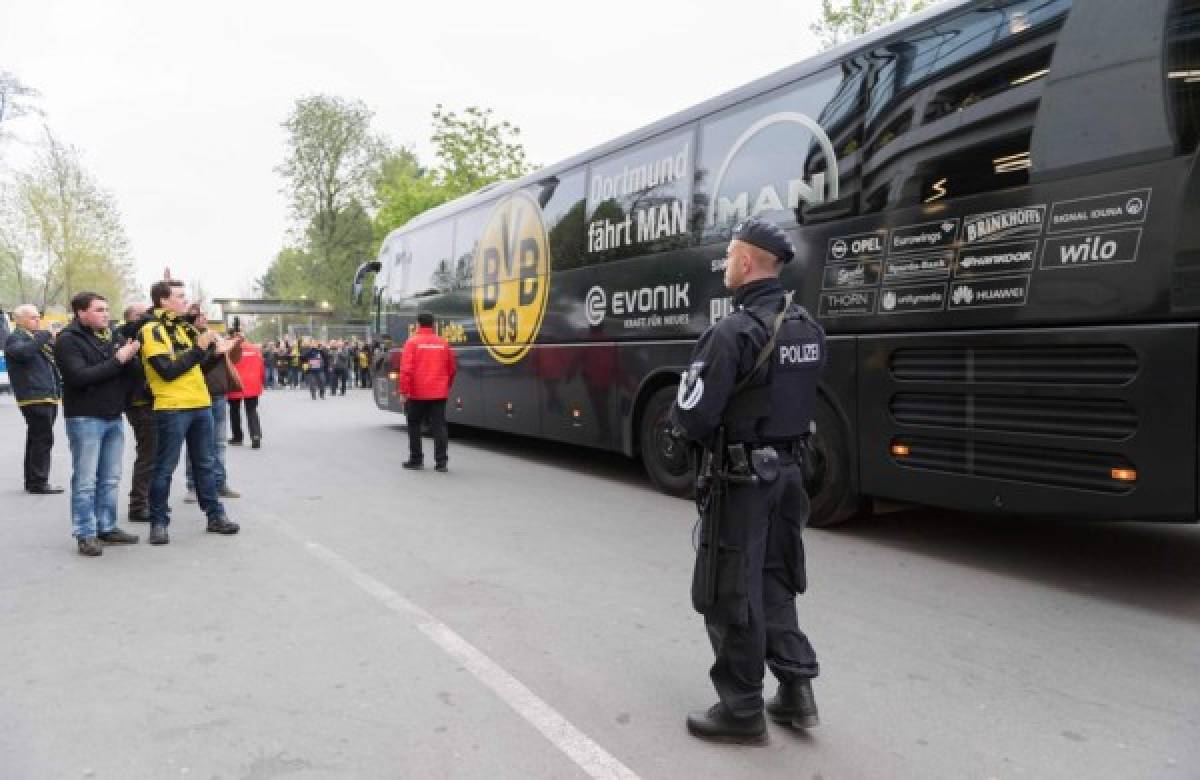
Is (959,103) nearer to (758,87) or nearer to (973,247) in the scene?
(973,247)

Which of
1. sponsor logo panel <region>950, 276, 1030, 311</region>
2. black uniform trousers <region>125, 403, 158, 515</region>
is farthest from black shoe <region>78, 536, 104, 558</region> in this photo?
sponsor logo panel <region>950, 276, 1030, 311</region>

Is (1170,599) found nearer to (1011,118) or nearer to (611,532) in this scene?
(1011,118)

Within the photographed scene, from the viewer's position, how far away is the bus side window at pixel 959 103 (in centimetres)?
463

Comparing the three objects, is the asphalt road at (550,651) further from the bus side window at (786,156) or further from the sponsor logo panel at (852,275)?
the bus side window at (786,156)

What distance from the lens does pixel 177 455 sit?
224 inches

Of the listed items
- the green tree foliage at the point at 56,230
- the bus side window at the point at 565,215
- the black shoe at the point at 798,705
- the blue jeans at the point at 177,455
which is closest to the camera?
the black shoe at the point at 798,705

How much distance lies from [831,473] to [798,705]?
3.14 metres

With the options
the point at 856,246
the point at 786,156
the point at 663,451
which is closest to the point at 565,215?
the point at 663,451

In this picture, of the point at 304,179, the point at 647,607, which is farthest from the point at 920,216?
the point at 304,179

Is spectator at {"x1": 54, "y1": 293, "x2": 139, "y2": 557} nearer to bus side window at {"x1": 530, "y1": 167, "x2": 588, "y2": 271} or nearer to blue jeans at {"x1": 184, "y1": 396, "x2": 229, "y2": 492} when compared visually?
blue jeans at {"x1": 184, "y1": 396, "x2": 229, "y2": 492}

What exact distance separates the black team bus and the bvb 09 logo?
197 cm

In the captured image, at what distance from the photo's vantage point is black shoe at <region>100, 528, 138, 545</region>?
18.7 ft

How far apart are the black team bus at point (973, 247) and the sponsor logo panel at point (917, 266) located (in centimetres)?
1

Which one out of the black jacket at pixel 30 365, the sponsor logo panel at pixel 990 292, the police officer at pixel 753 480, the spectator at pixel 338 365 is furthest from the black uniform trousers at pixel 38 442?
the spectator at pixel 338 365
